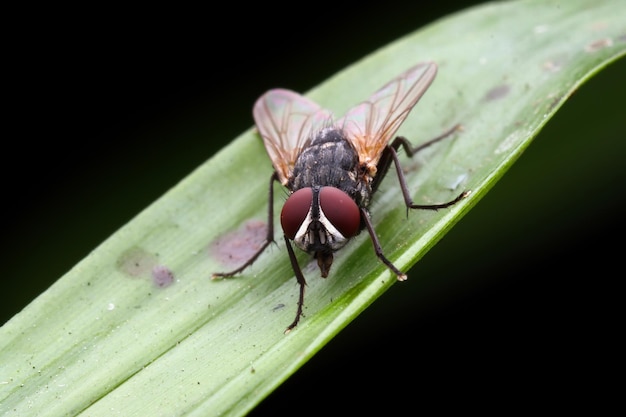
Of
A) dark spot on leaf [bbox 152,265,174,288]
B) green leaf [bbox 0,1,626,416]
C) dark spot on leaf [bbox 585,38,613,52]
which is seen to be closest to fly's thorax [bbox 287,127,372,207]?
green leaf [bbox 0,1,626,416]

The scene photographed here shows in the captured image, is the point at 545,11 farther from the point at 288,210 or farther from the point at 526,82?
the point at 288,210

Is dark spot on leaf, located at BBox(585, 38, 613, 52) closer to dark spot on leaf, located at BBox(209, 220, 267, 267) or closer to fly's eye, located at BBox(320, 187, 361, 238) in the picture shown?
fly's eye, located at BBox(320, 187, 361, 238)

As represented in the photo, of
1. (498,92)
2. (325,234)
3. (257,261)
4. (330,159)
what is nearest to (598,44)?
(498,92)

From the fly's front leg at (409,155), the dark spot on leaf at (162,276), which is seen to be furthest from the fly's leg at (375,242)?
the dark spot on leaf at (162,276)

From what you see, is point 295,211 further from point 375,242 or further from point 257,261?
point 257,261

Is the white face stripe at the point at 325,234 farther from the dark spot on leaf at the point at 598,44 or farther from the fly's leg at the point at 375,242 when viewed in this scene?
the dark spot on leaf at the point at 598,44
